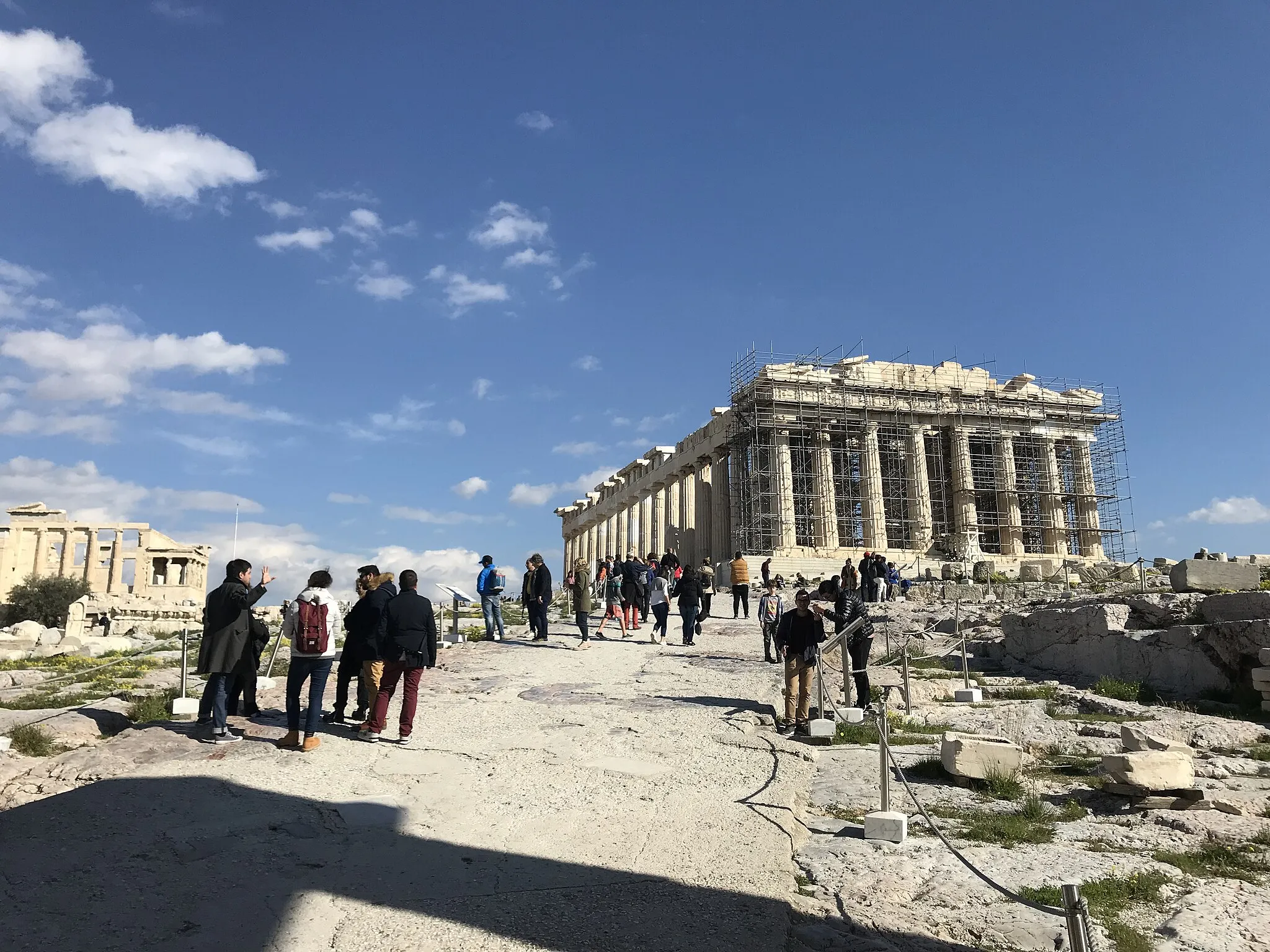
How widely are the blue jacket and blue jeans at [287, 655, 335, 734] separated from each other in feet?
29.6

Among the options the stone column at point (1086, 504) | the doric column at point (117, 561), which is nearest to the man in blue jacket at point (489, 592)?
the stone column at point (1086, 504)

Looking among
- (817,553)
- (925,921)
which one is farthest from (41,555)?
(925,921)

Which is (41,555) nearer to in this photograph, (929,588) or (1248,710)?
(929,588)

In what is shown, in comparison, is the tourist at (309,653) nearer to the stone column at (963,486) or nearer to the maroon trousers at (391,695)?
the maroon trousers at (391,695)

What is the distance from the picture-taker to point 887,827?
20.9 feet

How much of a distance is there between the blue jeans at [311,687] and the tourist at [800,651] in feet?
15.8

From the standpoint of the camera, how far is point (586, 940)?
15.3ft

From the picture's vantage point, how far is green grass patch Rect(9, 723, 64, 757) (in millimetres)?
8562

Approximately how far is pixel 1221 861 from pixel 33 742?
9687 millimetres

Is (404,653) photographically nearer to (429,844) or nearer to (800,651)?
(429,844)

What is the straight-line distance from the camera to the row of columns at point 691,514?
49.3m

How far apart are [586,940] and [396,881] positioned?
1403 millimetres

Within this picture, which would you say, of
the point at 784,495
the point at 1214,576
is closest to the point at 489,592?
the point at 1214,576

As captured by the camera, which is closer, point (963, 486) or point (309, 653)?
point (309, 653)
